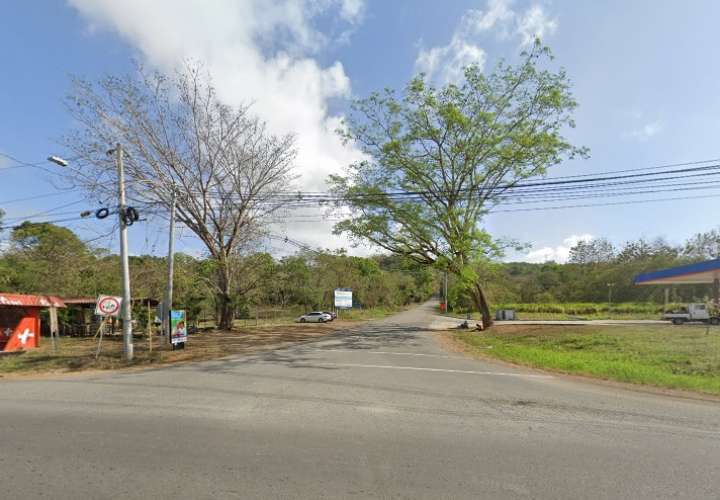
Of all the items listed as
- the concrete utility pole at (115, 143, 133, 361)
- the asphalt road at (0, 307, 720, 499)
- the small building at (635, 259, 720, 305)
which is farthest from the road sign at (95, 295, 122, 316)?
the small building at (635, 259, 720, 305)

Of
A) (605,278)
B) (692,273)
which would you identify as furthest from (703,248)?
(692,273)

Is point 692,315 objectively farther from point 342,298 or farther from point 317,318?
point 342,298

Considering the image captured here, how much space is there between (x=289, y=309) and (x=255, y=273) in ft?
95.8

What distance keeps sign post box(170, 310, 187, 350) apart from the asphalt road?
255 inches

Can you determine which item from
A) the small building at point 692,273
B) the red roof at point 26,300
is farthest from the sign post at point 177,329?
the small building at point 692,273

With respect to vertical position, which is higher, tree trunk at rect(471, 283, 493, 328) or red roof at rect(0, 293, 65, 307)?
red roof at rect(0, 293, 65, 307)

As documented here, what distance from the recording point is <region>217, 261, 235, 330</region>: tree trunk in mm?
23861

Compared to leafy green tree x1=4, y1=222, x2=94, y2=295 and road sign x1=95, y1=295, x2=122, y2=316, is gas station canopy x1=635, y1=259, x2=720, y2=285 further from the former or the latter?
leafy green tree x1=4, y1=222, x2=94, y2=295

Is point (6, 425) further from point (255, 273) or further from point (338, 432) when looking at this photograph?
point (255, 273)

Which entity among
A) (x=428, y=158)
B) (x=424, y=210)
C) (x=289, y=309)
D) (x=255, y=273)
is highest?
(x=428, y=158)

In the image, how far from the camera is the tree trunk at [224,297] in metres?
23.9

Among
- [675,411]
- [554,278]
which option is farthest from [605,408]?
[554,278]

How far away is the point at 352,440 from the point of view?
5.32 metres

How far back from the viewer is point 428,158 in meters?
25.3
